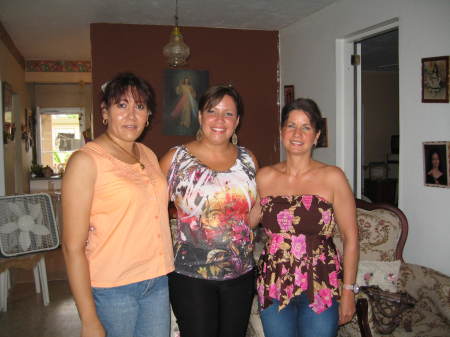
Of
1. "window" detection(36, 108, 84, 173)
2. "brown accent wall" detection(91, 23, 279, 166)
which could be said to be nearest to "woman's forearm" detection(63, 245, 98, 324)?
"brown accent wall" detection(91, 23, 279, 166)

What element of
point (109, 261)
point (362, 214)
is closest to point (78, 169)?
point (109, 261)

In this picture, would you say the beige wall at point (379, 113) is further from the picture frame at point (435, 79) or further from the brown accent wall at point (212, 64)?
the picture frame at point (435, 79)

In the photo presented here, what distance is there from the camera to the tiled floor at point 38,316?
298 cm

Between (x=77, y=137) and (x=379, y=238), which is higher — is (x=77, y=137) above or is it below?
above

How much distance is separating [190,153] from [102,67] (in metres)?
3.02

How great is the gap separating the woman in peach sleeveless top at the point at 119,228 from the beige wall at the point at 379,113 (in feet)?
24.6

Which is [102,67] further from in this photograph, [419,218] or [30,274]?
[419,218]

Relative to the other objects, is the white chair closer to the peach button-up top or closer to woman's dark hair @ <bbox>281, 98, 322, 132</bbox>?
the peach button-up top

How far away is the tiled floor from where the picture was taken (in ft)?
9.79

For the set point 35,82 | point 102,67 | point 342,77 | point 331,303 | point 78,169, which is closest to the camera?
point 78,169

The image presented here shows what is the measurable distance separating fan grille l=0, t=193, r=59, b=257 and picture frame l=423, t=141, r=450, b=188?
8.85ft

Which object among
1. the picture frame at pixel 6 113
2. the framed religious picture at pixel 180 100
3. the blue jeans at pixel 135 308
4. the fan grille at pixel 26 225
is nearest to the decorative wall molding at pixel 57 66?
the picture frame at pixel 6 113

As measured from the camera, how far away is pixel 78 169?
1229mm

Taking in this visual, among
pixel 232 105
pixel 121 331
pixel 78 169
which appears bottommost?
pixel 121 331
